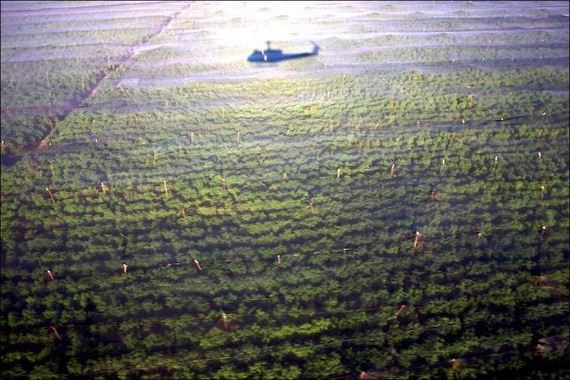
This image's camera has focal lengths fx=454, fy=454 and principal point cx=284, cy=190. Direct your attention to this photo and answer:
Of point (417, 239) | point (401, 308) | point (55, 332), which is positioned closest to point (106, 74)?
point (55, 332)

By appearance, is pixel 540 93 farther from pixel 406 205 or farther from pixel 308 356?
pixel 308 356

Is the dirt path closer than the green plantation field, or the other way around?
the green plantation field

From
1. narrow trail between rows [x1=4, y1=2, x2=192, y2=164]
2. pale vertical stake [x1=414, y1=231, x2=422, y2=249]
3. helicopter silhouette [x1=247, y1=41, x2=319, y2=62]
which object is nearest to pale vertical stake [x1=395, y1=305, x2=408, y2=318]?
pale vertical stake [x1=414, y1=231, x2=422, y2=249]

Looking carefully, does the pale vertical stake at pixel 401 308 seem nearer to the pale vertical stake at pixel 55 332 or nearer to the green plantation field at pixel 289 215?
the green plantation field at pixel 289 215

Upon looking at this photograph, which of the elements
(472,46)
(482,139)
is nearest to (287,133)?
(482,139)

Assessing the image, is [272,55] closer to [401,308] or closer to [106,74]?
[106,74]

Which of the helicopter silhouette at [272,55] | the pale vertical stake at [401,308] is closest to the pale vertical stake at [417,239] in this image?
the pale vertical stake at [401,308]

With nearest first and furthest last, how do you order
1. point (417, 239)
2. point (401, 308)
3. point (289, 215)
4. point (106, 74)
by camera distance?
point (401, 308) → point (417, 239) → point (289, 215) → point (106, 74)

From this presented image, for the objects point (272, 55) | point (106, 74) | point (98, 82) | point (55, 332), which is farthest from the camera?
point (272, 55)

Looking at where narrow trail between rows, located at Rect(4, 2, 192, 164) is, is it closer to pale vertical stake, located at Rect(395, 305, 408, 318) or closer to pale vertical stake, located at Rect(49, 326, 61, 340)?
pale vertical stake, located at Rect(49, 326, 61, 340)
